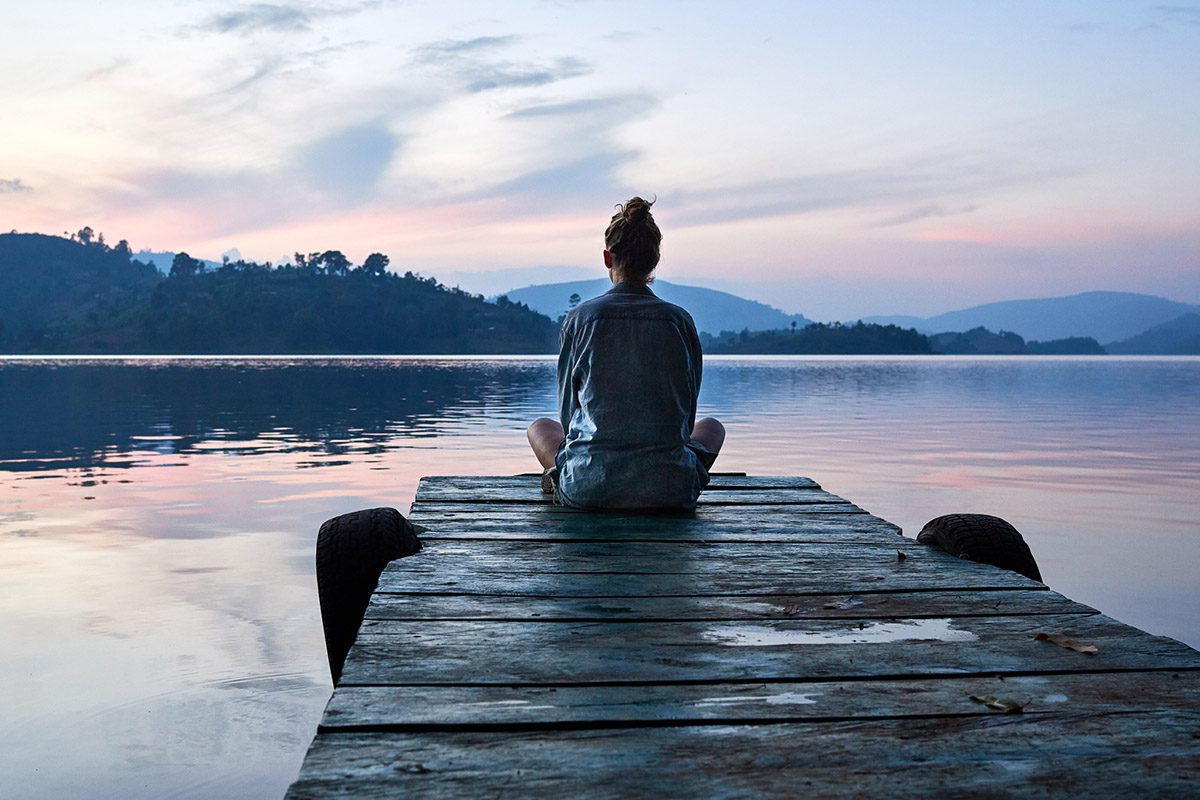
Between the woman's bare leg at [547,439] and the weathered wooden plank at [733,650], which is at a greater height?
the woman's bare leg at [547,439]

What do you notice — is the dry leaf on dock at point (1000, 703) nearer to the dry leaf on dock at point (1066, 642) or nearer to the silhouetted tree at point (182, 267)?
the dry leaf on dock at point (1066, 642)

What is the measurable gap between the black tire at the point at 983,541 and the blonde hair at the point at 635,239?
1.93 m

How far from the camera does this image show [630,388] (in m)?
4.95

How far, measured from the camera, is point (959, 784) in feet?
6.72

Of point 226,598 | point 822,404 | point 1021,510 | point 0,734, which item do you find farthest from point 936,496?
point 822,404

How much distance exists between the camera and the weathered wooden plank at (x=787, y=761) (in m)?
2.00

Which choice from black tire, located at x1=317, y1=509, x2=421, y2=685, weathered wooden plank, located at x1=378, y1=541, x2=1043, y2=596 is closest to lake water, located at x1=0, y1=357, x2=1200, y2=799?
black tire, located at x1=317, y1=509, x2=421, y2=685

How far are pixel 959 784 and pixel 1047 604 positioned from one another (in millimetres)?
1700

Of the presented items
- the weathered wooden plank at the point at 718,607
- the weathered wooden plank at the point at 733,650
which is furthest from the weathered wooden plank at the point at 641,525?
the weathered wooden plank at the point at 733,650

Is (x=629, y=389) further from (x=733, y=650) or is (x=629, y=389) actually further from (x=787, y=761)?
(x=787, y=761)

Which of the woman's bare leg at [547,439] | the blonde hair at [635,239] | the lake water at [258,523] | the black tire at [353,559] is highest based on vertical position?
the blonde hair at [635,239]

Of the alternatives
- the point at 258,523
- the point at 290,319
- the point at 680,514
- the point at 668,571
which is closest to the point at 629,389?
the point at 680,514

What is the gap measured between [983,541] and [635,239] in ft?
7.29

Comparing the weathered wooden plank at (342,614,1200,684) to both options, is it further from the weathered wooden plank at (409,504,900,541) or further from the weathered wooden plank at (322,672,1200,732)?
the weathered wooden plank at (409,504,900,541)
